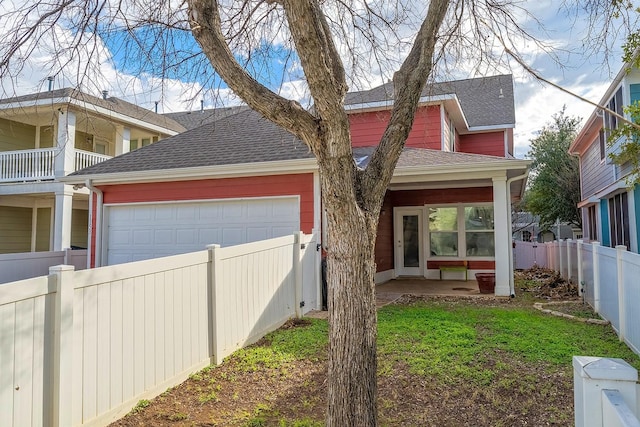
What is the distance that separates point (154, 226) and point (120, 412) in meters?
7.17

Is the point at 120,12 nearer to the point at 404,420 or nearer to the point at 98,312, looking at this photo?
the point at 98,312

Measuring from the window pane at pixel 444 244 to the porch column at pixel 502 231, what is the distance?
387cm

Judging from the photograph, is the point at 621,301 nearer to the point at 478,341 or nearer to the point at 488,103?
the point at 478,341

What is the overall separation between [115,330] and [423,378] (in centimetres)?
303

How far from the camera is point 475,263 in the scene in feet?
43.1

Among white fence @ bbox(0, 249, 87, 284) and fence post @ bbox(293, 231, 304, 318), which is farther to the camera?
white fence @ bbox(0, 249, 87, 284)

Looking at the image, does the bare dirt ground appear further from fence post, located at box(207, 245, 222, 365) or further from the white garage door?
the white garage door

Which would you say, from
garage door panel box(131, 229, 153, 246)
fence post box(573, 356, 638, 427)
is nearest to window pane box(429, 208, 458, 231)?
garage door panel box(131, 229, 153, 246)

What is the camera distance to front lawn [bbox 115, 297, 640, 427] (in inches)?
152

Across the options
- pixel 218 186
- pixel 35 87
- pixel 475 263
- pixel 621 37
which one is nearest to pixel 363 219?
pixel 35 87

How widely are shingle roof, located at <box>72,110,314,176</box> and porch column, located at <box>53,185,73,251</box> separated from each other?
9.58 feet

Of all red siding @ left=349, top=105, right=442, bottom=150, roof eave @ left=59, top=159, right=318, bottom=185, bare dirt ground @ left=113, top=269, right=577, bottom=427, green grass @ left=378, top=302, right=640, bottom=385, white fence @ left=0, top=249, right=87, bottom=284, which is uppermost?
red siding @ left=349, top=105, right=442, bottom=150

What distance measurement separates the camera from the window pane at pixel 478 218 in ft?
42.7

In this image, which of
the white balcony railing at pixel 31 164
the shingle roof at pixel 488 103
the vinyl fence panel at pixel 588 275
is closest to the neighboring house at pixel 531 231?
the shingle roof at pixel 488 103
